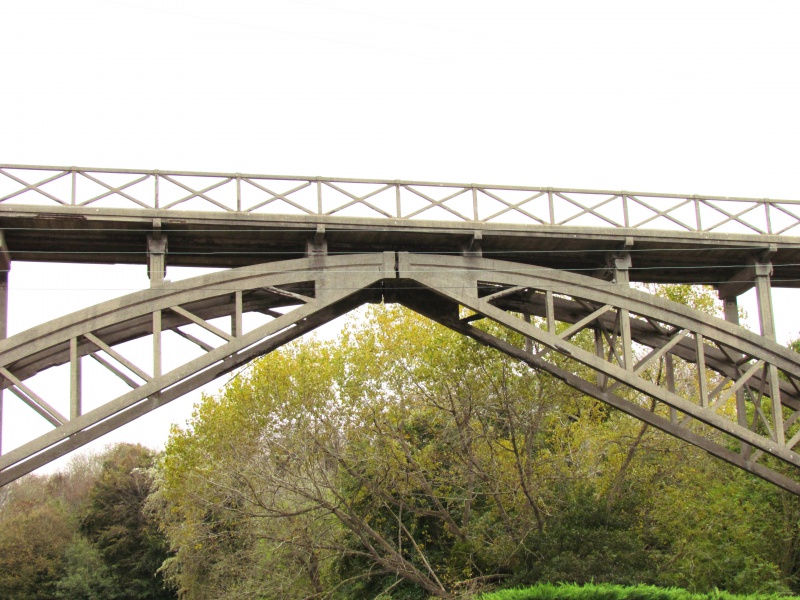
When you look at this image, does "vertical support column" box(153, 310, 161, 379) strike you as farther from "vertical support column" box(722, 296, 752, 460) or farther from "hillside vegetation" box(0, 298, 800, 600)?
"vertical support column" box(722, 296, 752, 460)

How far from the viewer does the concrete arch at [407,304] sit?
13016mm

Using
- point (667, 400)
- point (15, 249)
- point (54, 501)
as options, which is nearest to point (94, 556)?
point (54, 501)

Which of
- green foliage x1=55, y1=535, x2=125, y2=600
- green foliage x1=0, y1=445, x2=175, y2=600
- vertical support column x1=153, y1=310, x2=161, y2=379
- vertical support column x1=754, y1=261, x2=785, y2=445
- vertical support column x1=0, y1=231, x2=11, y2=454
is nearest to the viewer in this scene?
vertical support column x1=153, y1=310, x2=161, y2=379

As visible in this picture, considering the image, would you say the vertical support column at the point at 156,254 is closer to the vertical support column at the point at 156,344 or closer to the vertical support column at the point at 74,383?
the vertical support column at the point at 156,344

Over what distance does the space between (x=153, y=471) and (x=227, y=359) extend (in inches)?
1386

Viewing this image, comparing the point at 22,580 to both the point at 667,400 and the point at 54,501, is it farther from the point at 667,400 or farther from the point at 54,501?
the point at 667,400

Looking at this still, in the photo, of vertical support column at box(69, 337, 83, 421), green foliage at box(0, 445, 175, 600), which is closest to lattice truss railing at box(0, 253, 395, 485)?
vertical support column at box(69, 337, 83, 421)

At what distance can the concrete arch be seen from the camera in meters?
13.0

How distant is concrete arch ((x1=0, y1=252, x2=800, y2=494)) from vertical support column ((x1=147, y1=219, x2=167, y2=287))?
59cm

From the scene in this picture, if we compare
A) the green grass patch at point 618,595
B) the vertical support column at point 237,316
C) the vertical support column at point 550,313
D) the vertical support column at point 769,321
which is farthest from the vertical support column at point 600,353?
the vertical support column at point 237,316

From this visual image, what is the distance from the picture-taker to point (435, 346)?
20516 millimetres

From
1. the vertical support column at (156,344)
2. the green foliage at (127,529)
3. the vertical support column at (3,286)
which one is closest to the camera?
the vertical support column at (156,344)

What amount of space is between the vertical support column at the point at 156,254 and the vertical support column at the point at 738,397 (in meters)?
9.94

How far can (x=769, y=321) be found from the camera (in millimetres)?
16000
